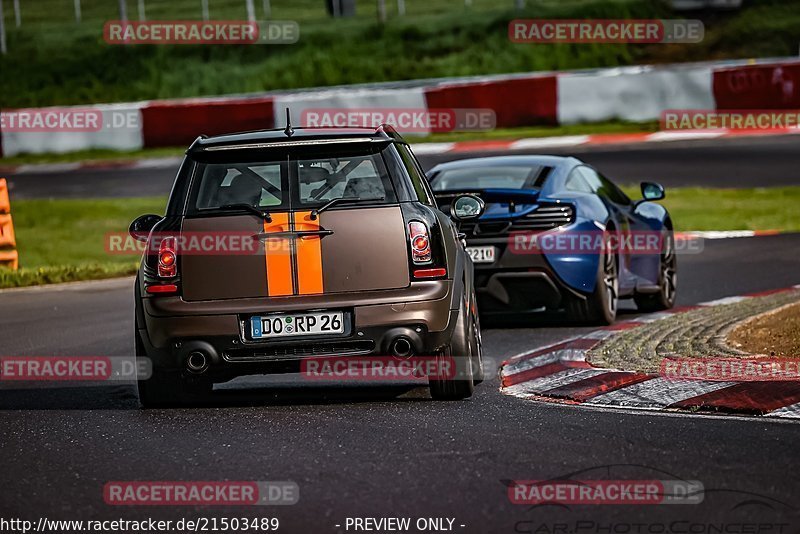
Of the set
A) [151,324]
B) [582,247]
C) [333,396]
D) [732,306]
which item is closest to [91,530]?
[151,324]

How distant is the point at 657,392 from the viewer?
325 inches

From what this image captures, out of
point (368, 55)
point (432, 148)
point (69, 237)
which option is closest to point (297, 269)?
point (69, 237)

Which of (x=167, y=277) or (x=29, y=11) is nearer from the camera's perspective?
(x=167, y=277)

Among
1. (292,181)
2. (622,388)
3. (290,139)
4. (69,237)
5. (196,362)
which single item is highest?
(290,139)

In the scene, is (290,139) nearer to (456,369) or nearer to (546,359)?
(456,369)

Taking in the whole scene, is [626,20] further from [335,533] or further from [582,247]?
[335,533]

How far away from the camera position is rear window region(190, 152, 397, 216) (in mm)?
8438

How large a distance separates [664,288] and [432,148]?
53.3ft

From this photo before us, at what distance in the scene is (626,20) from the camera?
47312mm

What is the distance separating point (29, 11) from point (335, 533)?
210 ft

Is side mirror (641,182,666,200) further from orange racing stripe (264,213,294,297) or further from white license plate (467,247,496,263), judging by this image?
orange racing stripe (264,213,294,297)

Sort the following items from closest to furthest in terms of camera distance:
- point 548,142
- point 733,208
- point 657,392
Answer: point 657,392, point 733,208, point 548,142

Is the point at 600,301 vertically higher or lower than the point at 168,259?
lower

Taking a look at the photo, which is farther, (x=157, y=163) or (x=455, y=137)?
(x=455, y=137)
